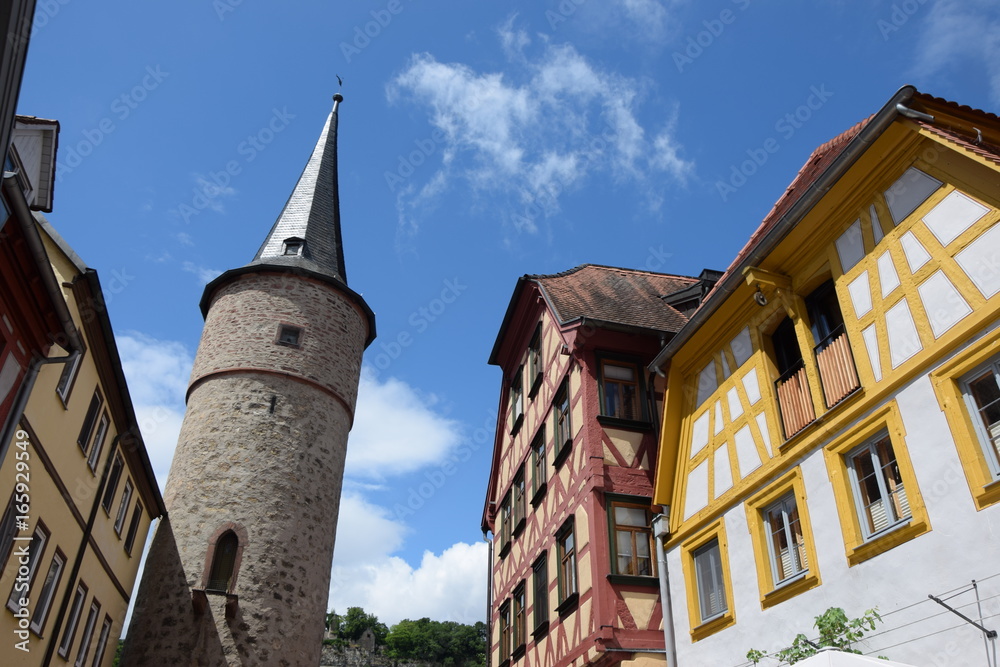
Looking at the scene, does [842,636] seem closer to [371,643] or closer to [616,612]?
[616,612]

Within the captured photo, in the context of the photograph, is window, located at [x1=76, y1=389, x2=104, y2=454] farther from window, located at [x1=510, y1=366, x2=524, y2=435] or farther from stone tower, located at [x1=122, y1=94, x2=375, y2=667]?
window, located at [x1=510, y1=366, x2=524, y2=435]

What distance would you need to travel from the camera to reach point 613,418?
1184cm

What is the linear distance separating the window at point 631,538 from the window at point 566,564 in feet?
3.02

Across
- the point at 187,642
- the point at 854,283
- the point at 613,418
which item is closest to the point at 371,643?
the point at 187,642

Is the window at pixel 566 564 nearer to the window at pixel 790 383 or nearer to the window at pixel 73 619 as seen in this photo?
the window at pixel 790 383

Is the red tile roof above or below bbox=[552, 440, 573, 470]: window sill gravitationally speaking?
above

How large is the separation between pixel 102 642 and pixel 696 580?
12568mm

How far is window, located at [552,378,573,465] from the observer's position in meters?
12.9

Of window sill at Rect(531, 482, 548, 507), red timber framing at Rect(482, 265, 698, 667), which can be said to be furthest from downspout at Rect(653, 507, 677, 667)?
window sill at Rect(531, 482, 548, 507)

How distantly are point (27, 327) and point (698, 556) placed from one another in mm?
8545

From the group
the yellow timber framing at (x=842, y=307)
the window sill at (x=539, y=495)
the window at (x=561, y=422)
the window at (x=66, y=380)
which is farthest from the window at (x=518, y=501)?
the window at (x=66, y=380)

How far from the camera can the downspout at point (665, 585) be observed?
9.75 meters

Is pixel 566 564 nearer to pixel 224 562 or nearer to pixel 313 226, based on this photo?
pixel 224 562

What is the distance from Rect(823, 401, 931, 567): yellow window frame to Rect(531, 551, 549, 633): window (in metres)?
6.31
